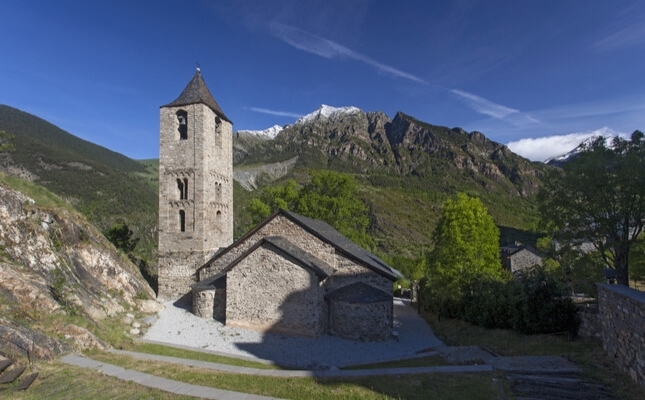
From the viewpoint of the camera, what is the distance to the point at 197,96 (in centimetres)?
2511

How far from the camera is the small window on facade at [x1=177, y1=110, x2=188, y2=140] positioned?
82.9 ft

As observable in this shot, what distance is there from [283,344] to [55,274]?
1008cm

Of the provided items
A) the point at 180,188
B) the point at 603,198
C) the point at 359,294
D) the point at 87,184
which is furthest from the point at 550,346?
the point at 87,184

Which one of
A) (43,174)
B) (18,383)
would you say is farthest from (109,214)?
(18,383)

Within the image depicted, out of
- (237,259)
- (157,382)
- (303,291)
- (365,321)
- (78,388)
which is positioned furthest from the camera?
(237,259)

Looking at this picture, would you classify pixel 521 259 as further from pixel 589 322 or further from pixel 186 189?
pixel 186 189

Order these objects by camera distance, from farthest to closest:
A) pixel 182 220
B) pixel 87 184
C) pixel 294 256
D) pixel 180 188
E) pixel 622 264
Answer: pixel 87 184, pixel 180 188, pixel 182 220, pixel 294 256, pixel 622 264

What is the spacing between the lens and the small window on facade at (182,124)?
25281 millimetres

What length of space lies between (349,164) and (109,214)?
416 feet

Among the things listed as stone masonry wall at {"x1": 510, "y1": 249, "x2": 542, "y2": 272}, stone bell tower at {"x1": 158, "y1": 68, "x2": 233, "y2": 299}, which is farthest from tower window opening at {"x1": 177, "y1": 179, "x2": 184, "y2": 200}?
stone masonry wall at {"x1": 510, "y1": 249, "x2": 542, "y2": 272}

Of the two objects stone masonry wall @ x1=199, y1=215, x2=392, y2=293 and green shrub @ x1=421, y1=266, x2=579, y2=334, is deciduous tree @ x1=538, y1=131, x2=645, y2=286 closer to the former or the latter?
green shrub @ x1=421, y1=266, x2=579, y2=334

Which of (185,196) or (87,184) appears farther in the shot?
(87,184)

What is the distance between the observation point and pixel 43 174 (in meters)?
66.4

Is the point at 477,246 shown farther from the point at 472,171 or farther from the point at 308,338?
the point at 472,171
